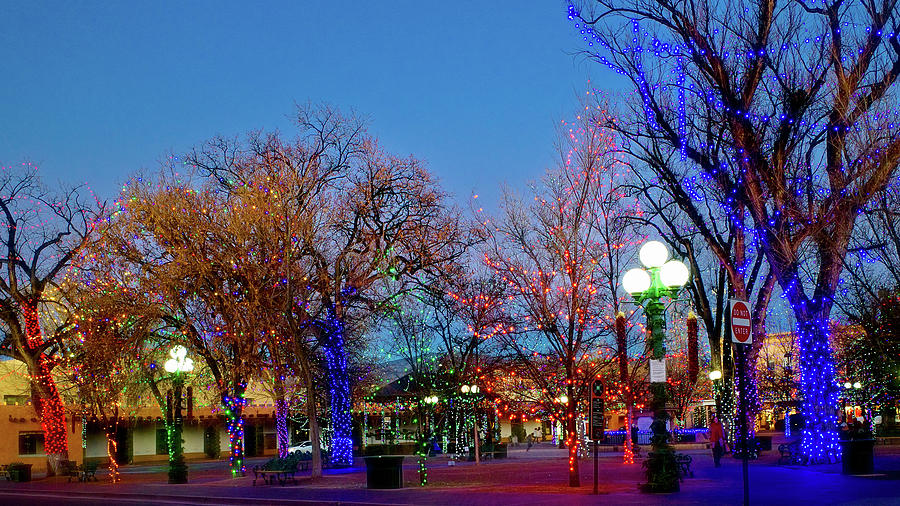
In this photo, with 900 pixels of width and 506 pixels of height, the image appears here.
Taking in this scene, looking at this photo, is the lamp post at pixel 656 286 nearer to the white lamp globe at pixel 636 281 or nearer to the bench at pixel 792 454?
the white lamp globe at pixel 636 281

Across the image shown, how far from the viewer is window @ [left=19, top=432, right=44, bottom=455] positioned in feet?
178

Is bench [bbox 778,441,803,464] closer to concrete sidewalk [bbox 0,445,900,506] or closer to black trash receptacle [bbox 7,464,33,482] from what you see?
concrete sidewalk [bbox 0,445,900,506]

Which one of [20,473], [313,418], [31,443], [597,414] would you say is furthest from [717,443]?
[31,443]

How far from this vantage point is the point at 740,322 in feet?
40.5

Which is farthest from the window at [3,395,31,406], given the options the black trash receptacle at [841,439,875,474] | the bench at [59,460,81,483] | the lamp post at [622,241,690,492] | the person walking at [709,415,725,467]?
the lamp post at [622,241,690,492]

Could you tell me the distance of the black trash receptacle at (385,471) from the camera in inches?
961

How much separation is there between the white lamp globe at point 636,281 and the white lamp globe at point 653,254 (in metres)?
0.21

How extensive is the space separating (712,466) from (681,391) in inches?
1240

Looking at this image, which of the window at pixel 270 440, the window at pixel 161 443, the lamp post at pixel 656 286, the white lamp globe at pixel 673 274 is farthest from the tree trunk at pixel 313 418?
the window at pixel 270 440

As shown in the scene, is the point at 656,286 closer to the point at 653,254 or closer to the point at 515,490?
the point at 653,254

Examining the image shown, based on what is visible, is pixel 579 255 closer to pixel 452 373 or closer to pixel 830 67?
pixel 830 67

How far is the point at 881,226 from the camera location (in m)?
26.1

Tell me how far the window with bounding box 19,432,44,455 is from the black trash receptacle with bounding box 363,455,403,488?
125ft

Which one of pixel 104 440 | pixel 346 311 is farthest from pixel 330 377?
pixel 104 440
